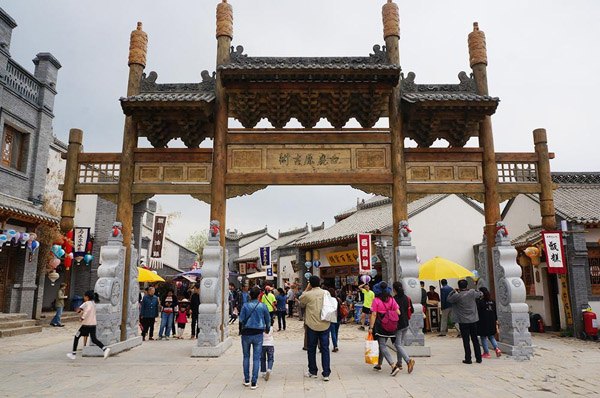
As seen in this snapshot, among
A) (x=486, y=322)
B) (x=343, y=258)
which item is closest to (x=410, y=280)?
(x=486, y=322)

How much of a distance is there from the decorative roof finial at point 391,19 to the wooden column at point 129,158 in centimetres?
588

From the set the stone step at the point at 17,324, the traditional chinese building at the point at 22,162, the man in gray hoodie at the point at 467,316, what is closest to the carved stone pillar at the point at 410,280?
the man in gray hoodie at the point at 467,316

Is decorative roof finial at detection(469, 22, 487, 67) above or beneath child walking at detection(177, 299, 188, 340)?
above

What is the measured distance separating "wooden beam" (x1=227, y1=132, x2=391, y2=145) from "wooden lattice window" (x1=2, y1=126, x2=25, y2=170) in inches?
384

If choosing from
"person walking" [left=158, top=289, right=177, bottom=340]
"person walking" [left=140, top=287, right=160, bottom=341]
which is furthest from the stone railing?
"person walking" [left=158, top=289, right=177, bottom=340]

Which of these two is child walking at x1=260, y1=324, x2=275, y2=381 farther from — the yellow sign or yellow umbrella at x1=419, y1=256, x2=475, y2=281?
the yellow sign

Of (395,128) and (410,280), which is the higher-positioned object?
(395,128)

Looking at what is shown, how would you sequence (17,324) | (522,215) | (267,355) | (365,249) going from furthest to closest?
1. (522,215)
2. (365,249)
3. (17,324)
4. (267,355)

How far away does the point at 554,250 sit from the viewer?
1252 centimetres

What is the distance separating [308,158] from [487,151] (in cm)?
418

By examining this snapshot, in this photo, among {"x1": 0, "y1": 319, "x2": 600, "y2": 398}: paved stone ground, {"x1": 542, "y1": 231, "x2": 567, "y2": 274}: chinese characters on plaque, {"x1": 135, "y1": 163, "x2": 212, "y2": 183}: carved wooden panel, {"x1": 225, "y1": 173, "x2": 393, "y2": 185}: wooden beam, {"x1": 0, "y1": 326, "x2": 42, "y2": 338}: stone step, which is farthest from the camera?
{"x1": 0, "y1": 326, "x2": 42, "y2": 338}: stone step

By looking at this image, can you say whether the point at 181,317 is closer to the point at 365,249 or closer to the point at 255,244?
the point at 365,249

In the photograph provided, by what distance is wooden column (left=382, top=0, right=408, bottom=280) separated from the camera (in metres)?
9.79

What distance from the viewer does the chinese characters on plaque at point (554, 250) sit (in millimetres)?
12474
